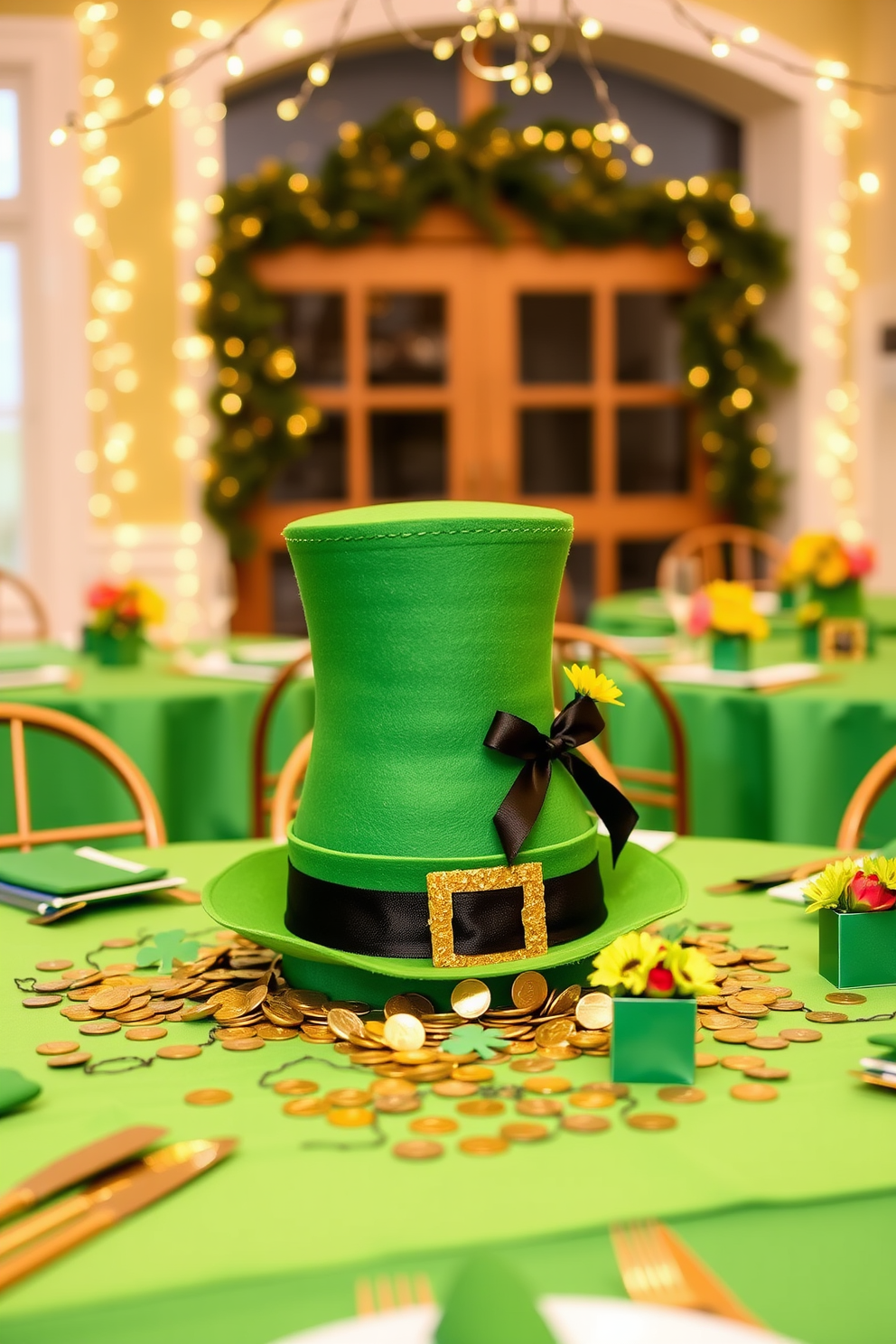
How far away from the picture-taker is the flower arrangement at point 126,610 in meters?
→ 3.18

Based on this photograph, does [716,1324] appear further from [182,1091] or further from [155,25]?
[155,25]

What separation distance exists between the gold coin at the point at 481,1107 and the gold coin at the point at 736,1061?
0.52 feet

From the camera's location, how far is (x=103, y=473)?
510 cm

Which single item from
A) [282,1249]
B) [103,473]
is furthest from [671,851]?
[103,473]

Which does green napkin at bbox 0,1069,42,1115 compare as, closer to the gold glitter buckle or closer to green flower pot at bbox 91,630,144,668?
the gold glitter buckle

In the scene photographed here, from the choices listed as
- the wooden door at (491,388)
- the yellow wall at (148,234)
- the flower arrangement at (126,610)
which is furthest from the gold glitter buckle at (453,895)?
the wooden door at (491,388)

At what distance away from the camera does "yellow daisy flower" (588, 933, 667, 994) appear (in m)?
0.88

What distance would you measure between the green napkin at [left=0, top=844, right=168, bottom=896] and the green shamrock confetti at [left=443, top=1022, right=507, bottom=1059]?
19.6 inches

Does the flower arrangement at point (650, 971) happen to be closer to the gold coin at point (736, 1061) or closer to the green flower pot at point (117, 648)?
the gold coin at point (736, 1061)

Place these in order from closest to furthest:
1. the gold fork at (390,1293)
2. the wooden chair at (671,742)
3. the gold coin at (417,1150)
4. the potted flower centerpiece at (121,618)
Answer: the gold fork at (390,1293)
the gold coin at (417,1150)
the wooden chair at (671,742)
the potted flower centerpiece at (121,618)

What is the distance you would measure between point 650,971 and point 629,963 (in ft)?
0.06

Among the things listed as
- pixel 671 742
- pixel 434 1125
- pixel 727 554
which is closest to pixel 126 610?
pixel 671 742

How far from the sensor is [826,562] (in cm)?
323

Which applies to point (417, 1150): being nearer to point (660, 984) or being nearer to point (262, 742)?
point (660, 984)
